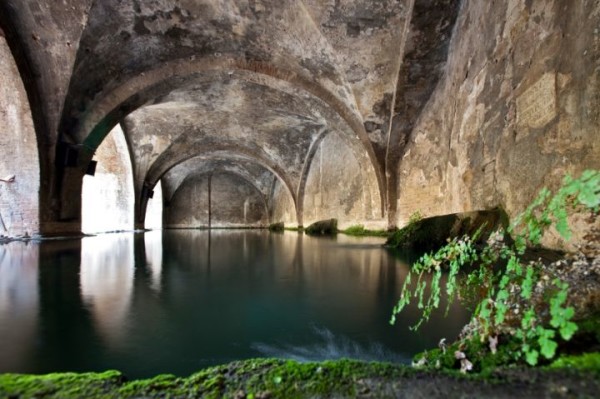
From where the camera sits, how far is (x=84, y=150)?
25.8 feet

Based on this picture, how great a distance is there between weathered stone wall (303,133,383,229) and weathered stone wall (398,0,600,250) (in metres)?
3.28

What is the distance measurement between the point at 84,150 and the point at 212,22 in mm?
4088

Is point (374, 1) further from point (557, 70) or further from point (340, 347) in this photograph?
point (340, 347)

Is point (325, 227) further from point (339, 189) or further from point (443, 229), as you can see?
point (443, 229)

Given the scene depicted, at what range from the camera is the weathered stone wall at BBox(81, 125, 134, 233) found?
546 inches

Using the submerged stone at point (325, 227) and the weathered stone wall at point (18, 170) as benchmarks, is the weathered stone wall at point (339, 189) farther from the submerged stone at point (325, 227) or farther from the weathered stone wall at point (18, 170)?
the weathered stone wall at point (18, 170)

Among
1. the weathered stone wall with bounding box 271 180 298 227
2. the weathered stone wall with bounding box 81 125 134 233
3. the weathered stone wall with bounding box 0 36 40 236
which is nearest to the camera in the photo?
the weathered stone wall with bounding box 0 36 40 236

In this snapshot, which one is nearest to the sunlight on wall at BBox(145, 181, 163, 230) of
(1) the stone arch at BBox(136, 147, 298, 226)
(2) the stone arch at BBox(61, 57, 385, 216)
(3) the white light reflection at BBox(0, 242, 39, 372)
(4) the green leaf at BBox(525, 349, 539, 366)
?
(1) the stone arch at BBox(136, 147, 298, 226)

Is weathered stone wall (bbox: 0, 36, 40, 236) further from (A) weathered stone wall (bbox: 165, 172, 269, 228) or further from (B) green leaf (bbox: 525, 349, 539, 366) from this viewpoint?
(A) weathered stone wall (bbox: 165, 172, 269, 228)

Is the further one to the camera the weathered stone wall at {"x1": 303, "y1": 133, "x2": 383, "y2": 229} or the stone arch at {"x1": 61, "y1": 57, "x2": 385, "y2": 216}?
the weathered stone wall at {"x1": 303, "y1": 133, "x2": 383, "y2": 229}

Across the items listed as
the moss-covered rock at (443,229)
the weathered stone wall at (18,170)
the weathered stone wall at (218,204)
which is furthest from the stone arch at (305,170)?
the weathered stone wall at (18,170)

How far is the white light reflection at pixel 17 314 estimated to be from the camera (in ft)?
4.08

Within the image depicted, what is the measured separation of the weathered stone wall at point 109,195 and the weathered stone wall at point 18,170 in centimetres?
677

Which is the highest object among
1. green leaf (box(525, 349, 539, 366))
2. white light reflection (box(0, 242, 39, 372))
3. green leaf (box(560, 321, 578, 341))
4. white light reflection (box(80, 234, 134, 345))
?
green leaf (box(560, 321, 578, 341))
